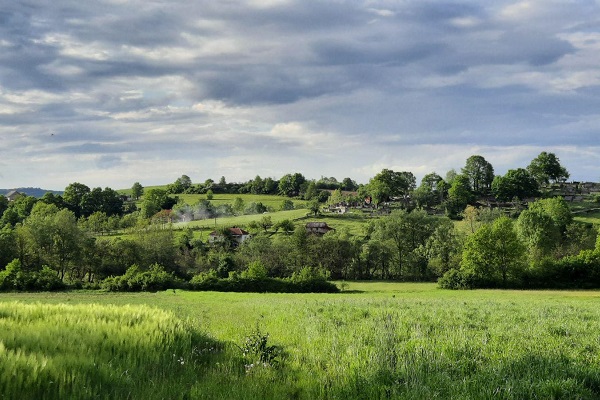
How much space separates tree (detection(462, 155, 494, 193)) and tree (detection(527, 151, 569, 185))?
50.8 feet

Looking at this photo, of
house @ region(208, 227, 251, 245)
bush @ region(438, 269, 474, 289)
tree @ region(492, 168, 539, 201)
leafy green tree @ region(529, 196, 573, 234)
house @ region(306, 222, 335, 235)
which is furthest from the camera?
tree @ region(492, 168, 539, 201)

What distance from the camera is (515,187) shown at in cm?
15312

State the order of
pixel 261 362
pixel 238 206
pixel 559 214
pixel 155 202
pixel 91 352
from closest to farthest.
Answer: pixel 91 352
pixel 261 362
pixel 559 214
pixel 238 206
pixel 155 202

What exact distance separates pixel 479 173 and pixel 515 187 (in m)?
25.6

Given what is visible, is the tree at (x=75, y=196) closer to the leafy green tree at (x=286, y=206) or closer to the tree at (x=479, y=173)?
the leafy green tree at (x=286, y=206)

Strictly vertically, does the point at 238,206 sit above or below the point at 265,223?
above

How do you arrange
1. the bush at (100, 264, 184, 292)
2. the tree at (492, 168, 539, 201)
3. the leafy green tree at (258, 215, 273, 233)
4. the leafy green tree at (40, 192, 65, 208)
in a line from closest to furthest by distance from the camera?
the bush at (100, 264, 184, 292) → the leafy green tree at (258, 215, 273, 233) → the tree at (492, 168, 539, 201) → the leafy green tree at (40, 192, 65, 208)

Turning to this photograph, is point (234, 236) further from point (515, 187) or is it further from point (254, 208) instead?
point (515, 187)

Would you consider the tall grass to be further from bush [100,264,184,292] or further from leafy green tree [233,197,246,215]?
leafy green tree [233,197,246,215]

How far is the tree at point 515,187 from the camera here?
153750mm

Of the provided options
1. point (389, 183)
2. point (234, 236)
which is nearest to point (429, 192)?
point (389, 183)

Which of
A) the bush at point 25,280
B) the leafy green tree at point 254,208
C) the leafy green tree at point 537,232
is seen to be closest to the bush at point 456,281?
the leafy green tree at point 537,232

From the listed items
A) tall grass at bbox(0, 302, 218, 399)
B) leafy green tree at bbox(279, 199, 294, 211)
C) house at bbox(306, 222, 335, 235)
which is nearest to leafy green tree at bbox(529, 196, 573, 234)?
house at bbox(306, 222, 335, 235)

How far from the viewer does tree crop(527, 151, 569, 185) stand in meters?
169
